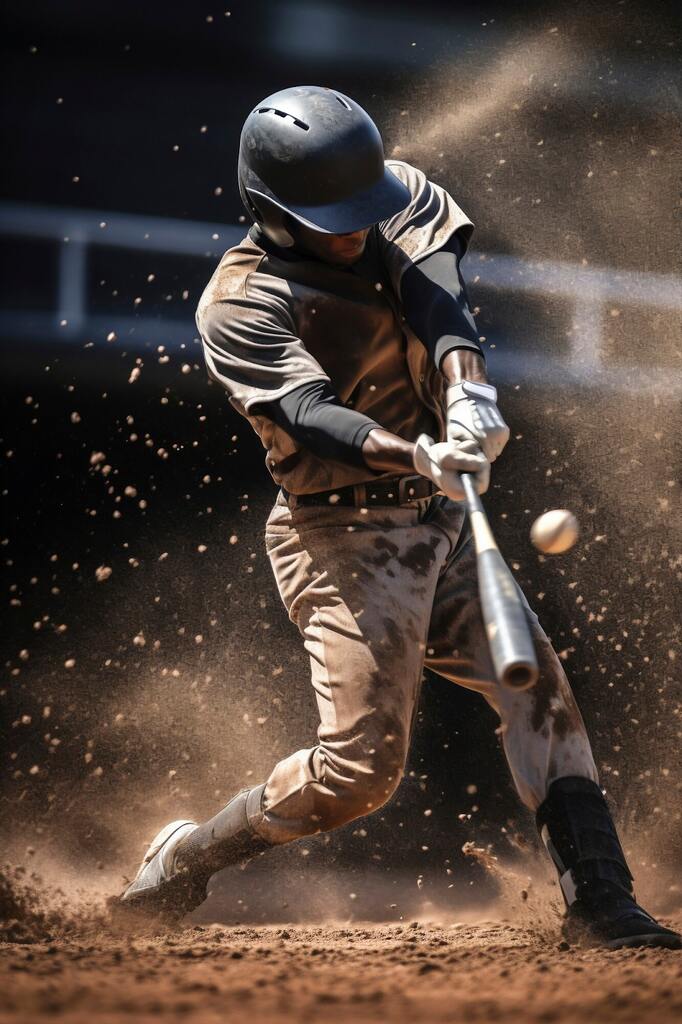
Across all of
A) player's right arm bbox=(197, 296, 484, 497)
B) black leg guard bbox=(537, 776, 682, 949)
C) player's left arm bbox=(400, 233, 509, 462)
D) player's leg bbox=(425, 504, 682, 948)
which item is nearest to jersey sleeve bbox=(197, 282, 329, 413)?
player's right arm bbox=(197, 296, 484, 497)

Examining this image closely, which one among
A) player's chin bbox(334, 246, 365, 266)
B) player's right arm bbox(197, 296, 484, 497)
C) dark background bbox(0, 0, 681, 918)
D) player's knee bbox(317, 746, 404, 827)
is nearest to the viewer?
player's right arm bbox(197, 296, 484, 497)

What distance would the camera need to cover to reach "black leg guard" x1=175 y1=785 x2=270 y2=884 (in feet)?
9.78

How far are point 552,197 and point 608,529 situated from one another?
4.04 feet

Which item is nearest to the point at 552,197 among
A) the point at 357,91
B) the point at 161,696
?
the point at 357,91

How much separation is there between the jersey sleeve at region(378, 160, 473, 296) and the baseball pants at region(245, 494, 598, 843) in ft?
2.17

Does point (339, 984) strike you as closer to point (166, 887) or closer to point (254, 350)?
point (166, 887)

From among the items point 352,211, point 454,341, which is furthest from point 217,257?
point 454,341

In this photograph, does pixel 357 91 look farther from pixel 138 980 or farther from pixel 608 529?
pixel 138 980

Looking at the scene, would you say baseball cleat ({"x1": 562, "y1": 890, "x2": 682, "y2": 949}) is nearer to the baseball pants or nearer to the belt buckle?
the baseball pants

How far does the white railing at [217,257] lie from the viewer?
4.08 m

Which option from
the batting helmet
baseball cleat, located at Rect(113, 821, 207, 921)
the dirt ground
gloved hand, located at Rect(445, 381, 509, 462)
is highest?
the batting helmet

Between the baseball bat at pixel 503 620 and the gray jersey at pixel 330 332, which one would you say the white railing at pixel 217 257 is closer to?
the gray jersey at pixel 330 332

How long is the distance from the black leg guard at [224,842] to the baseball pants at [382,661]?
0.04 meters

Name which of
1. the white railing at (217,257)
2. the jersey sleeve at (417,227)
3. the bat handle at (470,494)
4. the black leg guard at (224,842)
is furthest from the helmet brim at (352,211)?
the black leg guard at (224,842)
